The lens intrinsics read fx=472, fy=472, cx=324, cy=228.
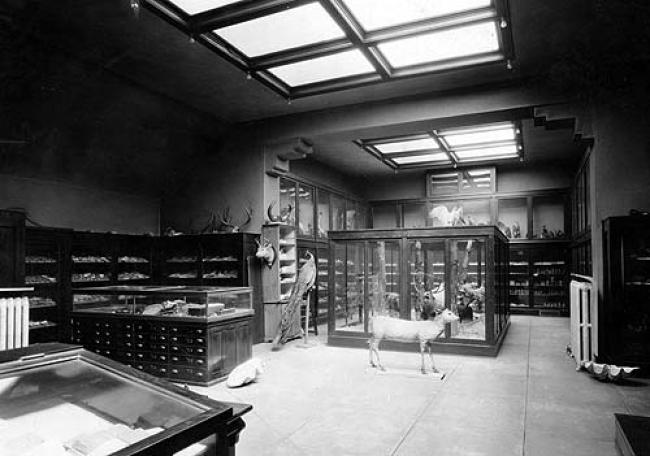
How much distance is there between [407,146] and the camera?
446 inches

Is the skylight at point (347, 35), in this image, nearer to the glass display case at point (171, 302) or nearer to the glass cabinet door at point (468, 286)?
the glass cabinet door at point (468, 286)

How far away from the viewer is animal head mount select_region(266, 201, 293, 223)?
939cm

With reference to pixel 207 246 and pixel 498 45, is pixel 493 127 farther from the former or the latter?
pixel 207 246

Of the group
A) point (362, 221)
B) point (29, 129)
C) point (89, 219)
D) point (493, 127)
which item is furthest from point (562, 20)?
point (362, 221)

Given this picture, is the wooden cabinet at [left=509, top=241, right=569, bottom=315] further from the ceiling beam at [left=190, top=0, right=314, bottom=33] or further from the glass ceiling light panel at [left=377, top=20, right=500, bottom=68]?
the ceiling beam at [left=190, top=0, right=314, bottom=33]

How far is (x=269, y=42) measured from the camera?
6180 mm

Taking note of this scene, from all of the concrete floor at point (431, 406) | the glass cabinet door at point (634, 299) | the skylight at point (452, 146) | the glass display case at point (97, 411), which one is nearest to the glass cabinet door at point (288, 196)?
the skylight at point (452, 146)

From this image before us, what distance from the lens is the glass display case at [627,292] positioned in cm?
644

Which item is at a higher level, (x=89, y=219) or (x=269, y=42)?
(x=269, y=42)

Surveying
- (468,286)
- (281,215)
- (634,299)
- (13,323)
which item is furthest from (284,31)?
(634,299)

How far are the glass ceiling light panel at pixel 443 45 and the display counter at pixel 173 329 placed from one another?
A: 398 centimetres

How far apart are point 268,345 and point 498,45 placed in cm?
624

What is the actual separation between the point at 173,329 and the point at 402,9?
4.83 metres

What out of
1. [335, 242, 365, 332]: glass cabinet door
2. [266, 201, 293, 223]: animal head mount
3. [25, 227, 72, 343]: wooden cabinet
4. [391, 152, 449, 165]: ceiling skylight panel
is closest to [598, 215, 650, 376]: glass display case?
[335, 242, 365, 332]: glass cabinet door
